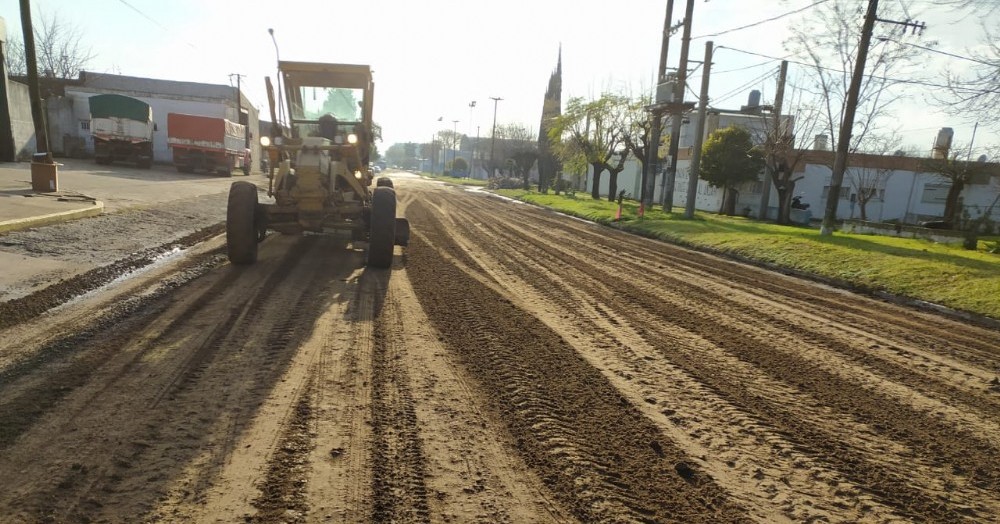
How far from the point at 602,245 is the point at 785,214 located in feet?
70.1

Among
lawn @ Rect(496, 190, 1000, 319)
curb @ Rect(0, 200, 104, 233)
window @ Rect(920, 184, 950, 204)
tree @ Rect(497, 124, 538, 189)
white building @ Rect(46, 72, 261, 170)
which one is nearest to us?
curb @ Rect(0, 200, 104, 233)

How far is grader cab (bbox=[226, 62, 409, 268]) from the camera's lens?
8297 millimetres

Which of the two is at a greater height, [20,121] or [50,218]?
[20,121]

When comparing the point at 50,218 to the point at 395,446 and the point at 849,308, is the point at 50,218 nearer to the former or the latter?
the point at 395,446

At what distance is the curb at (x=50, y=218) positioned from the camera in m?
8.80

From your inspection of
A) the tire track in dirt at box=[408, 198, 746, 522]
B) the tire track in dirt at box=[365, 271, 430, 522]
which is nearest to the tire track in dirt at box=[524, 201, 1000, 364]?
the tire track in dirt at box=[408, 198, 746, 522]

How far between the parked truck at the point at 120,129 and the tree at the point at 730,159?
102ft

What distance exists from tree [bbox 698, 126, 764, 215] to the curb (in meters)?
29.9

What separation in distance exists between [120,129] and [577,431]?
107ft

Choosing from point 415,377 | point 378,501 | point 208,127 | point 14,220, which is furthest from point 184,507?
point 208,127

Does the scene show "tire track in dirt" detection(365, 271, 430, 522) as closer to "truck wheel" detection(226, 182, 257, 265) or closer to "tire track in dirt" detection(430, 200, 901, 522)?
"tire track in dirt" detection(430, 200, 901, 522)

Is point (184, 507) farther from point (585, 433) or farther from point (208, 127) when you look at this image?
point (208, 127)

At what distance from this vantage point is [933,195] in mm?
38812

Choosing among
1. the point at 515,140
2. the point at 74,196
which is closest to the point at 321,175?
the point at 74,196
